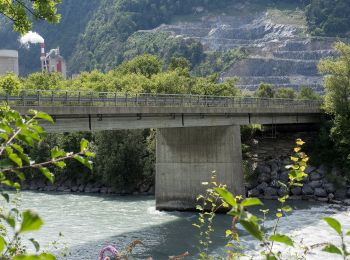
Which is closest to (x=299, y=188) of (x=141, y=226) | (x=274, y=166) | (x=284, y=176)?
(x=284, y=176)

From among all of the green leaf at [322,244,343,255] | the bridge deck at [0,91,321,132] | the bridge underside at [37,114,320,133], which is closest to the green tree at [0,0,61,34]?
the green leaf at [322,244,343,255]

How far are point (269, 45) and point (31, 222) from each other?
16643 cm

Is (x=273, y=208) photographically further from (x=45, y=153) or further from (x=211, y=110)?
(x=45, y=153)

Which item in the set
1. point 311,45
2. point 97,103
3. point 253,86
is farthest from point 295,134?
point 311,45

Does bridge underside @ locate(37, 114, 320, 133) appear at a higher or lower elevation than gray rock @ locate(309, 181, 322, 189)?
higher

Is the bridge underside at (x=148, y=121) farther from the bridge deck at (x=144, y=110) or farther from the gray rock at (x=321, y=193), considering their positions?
the gray rock at (x=321, y=193)

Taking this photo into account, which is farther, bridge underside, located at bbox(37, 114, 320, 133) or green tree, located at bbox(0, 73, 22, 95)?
bridge underside, located at bbox(37, 114, 320, 133)

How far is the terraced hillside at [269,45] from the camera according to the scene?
151 m

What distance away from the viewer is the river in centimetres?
2625

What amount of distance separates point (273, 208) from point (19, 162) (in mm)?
36972

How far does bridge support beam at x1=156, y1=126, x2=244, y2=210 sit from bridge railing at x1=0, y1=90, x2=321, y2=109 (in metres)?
2.56

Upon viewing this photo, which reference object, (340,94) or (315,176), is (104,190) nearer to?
(315,176)

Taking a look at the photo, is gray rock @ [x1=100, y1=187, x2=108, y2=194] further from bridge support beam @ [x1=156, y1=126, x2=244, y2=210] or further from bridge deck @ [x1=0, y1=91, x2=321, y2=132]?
bridge deck @ [x1=0, y1=91, x2=321, y2=132]

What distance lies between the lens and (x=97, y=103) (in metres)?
29.9
